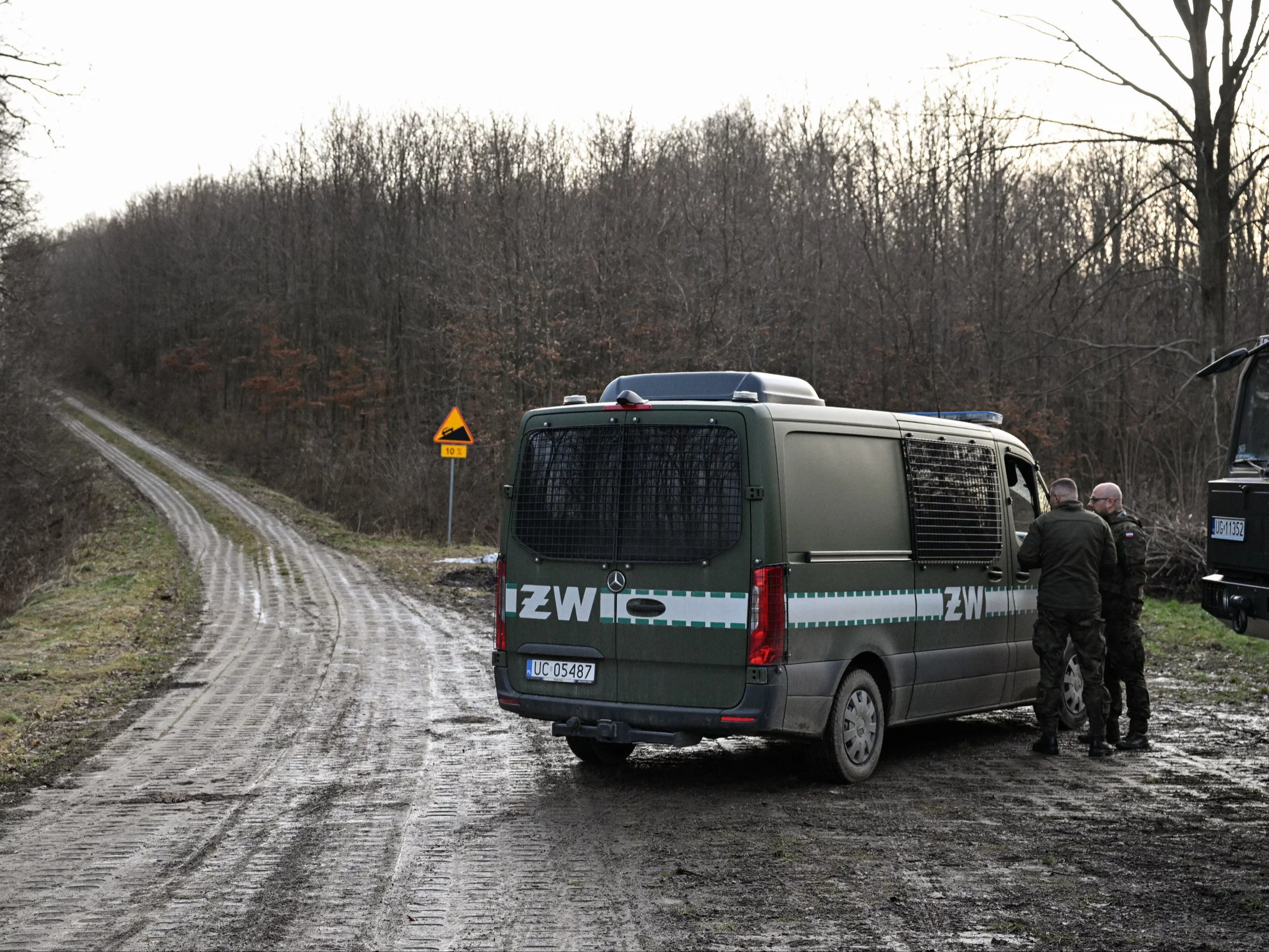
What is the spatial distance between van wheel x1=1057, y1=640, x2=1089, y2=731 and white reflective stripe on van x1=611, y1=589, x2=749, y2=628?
361 centimetres

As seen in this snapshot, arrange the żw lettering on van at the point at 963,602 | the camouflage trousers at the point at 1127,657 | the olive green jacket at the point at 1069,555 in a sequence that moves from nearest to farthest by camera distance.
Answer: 1. the żw lettering on van at the point at 963,602
2. the olive green jacket at the point at 1069,555
3. the camouflage trousers at the point at 1127,657

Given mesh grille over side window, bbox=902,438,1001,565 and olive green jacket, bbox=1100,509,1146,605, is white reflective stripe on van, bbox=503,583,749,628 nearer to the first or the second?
mesh grille over side window, bbox=902,438,1001,565

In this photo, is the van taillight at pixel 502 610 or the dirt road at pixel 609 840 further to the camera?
the van taillight at pixel 502 610

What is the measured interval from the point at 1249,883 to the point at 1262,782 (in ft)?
8.19

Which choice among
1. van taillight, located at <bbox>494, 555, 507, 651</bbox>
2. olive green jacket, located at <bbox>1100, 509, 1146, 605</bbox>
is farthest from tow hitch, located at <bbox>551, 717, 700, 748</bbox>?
olive green jacket, located at <bbox>1100, 509, 1146, 605</bbox>

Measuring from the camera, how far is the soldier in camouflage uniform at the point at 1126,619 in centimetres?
919

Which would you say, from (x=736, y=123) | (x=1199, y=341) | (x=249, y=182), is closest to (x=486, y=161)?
(x=736, y=123)

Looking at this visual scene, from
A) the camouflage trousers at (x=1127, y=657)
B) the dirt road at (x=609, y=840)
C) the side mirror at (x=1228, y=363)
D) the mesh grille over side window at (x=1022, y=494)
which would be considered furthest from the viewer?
the mesh grille over side window at (x=1022, y=494)

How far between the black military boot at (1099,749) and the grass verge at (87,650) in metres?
6.85

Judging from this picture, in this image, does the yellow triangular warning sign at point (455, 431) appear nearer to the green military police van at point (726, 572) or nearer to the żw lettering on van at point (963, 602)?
the green military police van at point (726, 572)

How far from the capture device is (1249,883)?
546 centimetres

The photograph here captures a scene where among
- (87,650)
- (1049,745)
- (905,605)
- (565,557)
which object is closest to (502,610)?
(565,557)

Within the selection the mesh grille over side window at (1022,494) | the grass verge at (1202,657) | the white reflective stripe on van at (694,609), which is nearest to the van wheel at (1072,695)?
the mesh grille over side window at (1022,494)

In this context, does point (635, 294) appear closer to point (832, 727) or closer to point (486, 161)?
point (486, 161)
